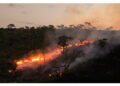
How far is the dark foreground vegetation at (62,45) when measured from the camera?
1633 millimetres

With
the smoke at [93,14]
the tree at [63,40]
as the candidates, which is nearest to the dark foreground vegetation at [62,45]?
the tree at [63,40]

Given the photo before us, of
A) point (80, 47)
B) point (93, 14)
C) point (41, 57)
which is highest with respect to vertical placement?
point (93, 14)

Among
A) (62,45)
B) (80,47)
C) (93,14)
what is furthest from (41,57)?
(93,14)

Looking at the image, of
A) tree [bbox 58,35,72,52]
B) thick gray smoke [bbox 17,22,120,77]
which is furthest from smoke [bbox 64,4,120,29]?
tree [bbox 58,35,72,52]

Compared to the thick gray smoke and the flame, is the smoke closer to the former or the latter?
the thick gray smoke

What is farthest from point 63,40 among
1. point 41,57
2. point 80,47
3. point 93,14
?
point 93,14

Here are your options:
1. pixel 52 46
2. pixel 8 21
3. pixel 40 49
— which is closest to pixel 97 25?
pixel 52 46

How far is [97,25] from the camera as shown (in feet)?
5.47

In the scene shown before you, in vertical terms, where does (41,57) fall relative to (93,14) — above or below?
→ below

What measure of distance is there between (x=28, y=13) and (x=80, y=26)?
604 millimetres

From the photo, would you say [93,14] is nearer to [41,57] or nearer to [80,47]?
[80,47]

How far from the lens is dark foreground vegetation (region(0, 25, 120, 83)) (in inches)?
64.3

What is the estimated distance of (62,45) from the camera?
5.47 ft

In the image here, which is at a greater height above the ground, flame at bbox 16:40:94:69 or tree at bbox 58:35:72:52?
tree at bbox 58:35:72:52
